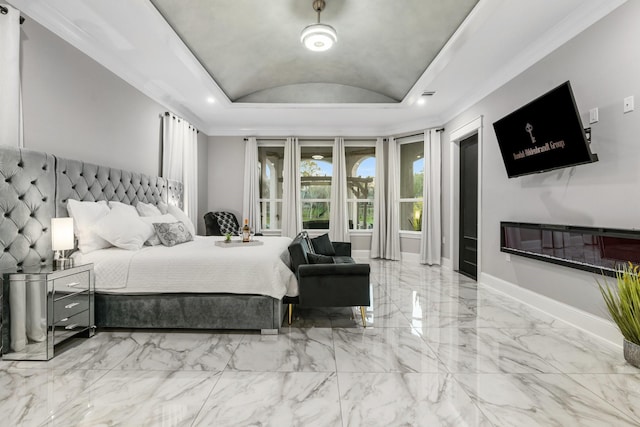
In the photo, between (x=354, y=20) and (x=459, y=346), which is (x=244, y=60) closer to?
(x=354, y=20)

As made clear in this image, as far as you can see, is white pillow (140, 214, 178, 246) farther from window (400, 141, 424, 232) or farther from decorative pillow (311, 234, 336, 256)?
window (400, 141, 424, 232)

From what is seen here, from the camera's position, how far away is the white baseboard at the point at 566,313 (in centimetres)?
241

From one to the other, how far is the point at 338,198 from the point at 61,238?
15.3 ft

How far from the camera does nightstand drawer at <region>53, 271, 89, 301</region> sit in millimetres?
2182

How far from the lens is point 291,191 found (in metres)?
6.29

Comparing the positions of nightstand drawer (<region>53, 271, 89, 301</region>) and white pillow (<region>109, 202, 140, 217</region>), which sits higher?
white pillow (<region>109, 202, 140, 217</region>)

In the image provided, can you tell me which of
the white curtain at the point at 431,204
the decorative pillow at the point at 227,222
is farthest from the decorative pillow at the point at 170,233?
the white curtain at the point at 431,204

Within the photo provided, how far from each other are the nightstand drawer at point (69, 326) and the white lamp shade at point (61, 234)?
53cm

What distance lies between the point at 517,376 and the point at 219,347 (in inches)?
79.5

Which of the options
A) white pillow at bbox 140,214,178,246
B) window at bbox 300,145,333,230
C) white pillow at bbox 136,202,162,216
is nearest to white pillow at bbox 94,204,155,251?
white pillow at bbox 140,214,178,246

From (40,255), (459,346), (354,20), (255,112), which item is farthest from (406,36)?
(40,255)

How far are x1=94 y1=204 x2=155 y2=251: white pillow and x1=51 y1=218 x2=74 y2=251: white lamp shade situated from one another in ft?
1.24

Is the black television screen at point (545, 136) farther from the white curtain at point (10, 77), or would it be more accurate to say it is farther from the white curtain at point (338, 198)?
the white curtain at point (10, 77)

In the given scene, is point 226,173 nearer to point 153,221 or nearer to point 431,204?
point 153,221
